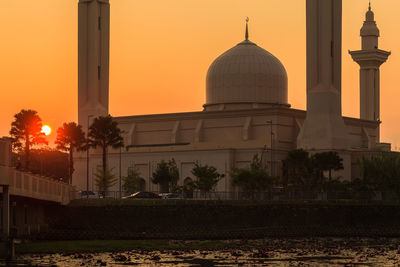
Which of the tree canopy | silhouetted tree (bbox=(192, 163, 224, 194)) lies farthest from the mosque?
silhouetted tree (bbox=(192, 163, 224, 194))

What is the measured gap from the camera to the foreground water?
A: 153 feet

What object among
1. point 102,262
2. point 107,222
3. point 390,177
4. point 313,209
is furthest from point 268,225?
point 102,262

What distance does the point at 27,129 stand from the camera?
93.1 m

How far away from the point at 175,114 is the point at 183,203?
Result: 46735 millimetres

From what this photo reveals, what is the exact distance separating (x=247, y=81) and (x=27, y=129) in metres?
36.4

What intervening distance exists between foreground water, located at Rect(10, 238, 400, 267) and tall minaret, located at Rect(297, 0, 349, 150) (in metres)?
48.9

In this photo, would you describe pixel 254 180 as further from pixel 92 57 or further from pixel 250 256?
pixel 250 256

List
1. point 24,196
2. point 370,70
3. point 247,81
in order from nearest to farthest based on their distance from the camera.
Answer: point 24,196 < point 247,81 < point 370,70

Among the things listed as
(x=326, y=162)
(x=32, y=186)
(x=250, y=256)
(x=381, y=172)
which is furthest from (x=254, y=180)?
(x=250, y=256)

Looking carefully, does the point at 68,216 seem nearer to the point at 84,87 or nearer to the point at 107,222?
the point at 107,222

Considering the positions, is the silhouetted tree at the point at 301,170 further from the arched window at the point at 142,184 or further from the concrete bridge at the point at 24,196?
the concrete bridge at the point at 24,196

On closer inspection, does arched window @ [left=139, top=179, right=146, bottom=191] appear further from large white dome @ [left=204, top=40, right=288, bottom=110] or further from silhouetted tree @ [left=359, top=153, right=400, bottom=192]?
silhouetted tree @ [left=359, top=153, right=400, bottom=192]

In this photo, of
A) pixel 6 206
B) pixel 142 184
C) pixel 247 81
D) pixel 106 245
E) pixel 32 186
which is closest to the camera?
pixel 6 206

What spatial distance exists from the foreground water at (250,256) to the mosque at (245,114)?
1955 inches
